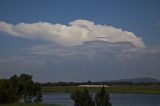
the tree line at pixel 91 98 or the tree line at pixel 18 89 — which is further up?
the tree line at pixel 18 89

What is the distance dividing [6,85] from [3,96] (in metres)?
2.82

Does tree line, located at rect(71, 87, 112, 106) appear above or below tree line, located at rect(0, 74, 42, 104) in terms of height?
below

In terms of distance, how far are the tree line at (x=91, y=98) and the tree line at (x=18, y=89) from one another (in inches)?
1494

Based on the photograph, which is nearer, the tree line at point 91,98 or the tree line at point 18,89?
the tree line at point 91,98

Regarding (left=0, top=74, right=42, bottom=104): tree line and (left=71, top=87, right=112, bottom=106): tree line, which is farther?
(left=0, top=74, right=42, bottom=104): tree line

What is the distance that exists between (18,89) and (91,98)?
46386mm

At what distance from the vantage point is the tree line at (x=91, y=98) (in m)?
62.5

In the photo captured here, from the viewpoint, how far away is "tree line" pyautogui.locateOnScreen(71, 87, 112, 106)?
205 ft

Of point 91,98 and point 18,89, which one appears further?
point 18,89

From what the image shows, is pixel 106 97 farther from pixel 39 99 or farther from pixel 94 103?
pixel 39 99

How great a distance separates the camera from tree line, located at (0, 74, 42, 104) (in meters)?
103

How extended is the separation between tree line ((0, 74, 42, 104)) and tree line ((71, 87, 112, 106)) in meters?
37.9

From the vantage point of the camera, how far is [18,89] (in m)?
110

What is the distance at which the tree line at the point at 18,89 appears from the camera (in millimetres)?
103125
